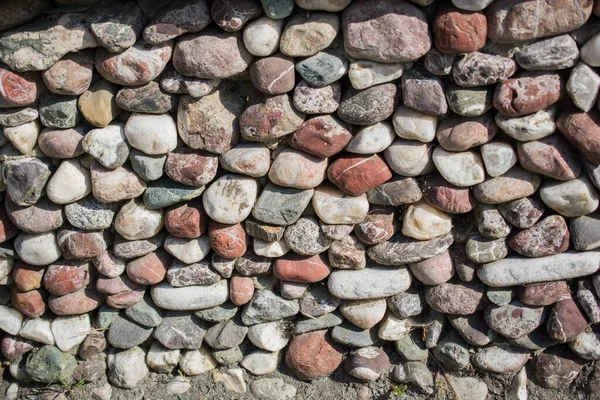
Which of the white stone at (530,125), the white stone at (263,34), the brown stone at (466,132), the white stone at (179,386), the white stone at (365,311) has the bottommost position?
the white stone at (179,386)

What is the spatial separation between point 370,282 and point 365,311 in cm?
14

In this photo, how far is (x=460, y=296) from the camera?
2.68m

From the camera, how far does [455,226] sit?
2631 millimetres

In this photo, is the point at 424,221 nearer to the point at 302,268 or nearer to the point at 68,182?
the point at 302,268

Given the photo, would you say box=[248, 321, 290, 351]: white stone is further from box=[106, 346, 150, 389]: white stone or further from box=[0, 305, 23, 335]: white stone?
box=[0, 305, 23, 335]: white stone

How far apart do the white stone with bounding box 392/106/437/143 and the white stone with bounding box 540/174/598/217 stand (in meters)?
0.44

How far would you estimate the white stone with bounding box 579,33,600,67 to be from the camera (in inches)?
84.7

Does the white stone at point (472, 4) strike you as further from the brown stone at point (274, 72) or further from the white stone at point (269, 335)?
the white stone at point (269, 335)

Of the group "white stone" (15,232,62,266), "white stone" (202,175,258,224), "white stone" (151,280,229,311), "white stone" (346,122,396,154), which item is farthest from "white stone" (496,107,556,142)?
"white stone" (15,232,62,266)

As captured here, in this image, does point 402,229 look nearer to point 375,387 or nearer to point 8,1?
point 375,387

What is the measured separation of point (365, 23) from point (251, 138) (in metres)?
0.54

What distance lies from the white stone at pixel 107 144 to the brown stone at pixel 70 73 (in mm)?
168

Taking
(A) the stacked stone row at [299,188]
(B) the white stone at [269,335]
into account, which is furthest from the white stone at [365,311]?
(B) the white stone at [269,335]

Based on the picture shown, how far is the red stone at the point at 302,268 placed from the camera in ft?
8.82
